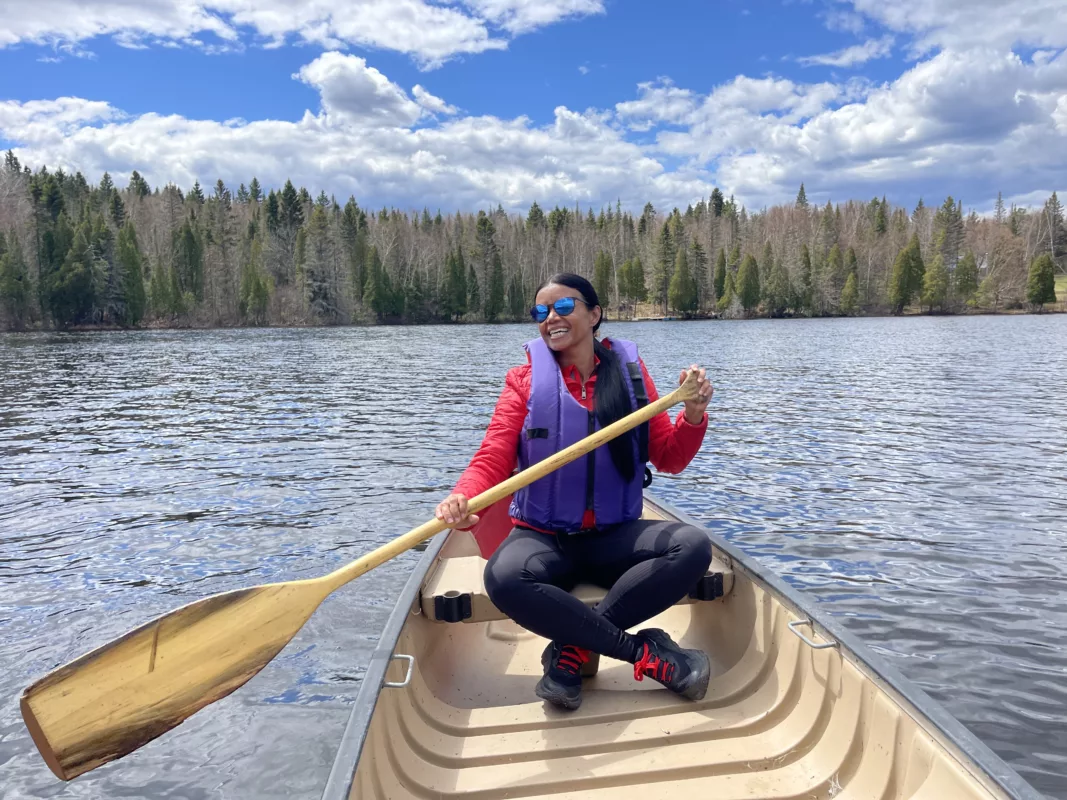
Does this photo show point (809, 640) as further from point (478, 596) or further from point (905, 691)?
point (478, 596)

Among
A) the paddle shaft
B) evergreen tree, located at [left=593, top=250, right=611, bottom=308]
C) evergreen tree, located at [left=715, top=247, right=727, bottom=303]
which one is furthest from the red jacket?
evergreen tree, located at [left=715, top=247, right=727, bottom=303]

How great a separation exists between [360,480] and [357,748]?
8.10 meters

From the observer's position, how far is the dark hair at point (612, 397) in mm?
3457

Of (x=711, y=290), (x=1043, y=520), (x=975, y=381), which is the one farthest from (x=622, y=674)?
(x=711, y=290)

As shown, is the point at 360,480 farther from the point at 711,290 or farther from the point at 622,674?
the point at 711,290

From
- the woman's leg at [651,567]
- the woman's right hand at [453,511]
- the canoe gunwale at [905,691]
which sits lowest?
the canoe gunwale at [905,691]

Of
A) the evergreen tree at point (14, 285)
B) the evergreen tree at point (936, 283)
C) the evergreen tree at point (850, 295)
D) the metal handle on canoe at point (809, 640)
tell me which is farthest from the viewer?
the evergreen tree at point (850, 295)

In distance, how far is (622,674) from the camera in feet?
11.9

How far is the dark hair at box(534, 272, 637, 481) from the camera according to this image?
346 centimetres

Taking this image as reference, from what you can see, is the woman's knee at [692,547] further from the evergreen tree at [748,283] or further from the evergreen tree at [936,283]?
the evergreen tree at [936,283]

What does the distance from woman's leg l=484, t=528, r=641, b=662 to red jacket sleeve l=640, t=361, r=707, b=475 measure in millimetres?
777

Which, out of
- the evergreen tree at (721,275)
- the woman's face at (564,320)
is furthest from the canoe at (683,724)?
the evergreen tree at (721,275)

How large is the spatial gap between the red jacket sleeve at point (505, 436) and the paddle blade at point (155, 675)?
2.91 feet

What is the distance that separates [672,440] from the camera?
358 centimetres
